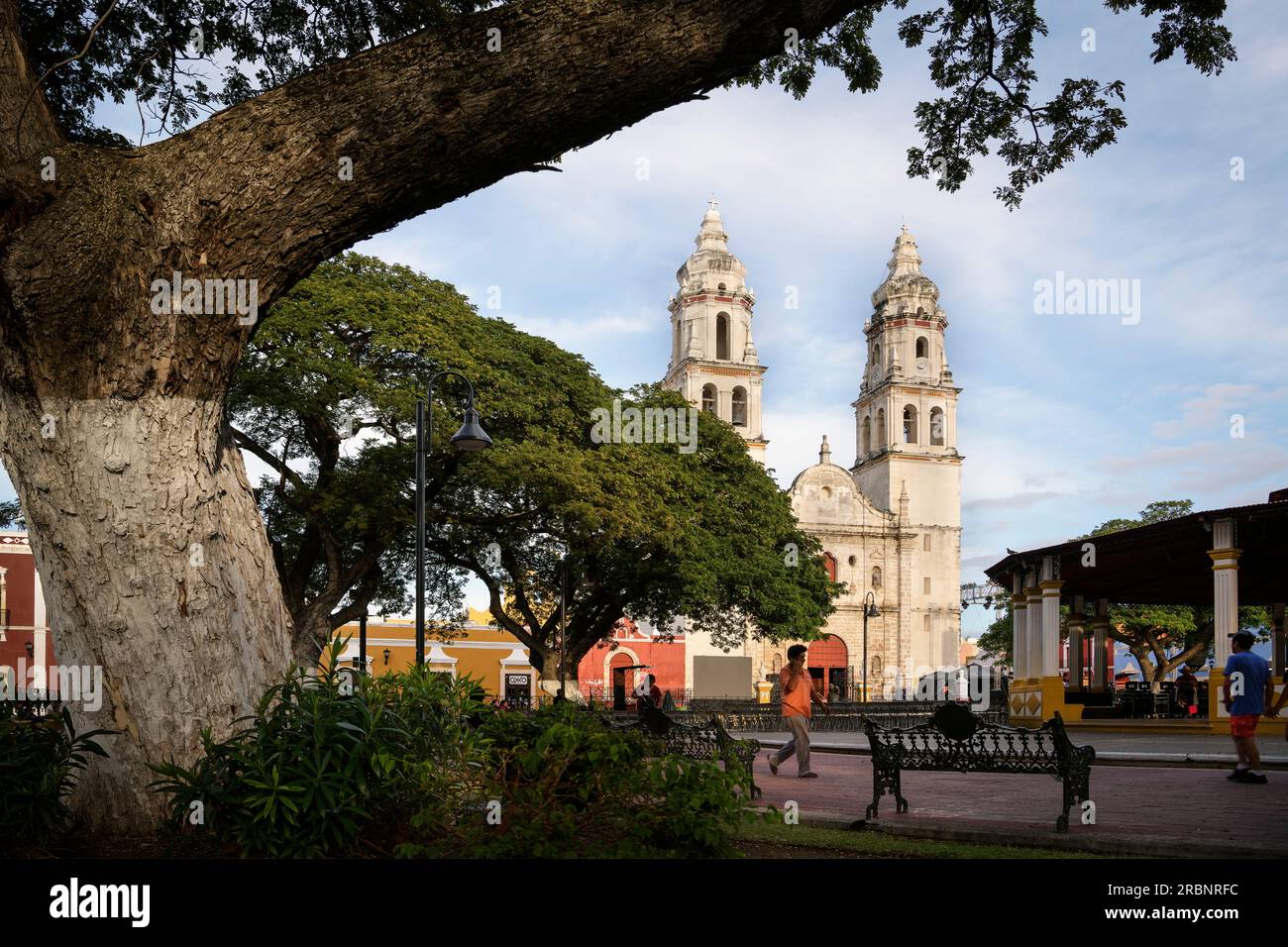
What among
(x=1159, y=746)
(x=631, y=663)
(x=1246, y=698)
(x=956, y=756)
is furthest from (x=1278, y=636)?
(x=631, y=663)

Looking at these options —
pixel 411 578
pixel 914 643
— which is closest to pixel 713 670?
pixel 914 643

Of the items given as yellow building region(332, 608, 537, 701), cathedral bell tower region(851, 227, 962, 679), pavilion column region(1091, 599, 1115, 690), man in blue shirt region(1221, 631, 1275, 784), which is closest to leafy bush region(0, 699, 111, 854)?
man in blue shirt region(1221, 631, 1275, 784)

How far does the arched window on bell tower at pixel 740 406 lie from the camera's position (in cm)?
5488

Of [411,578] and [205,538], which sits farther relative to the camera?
[411,578]

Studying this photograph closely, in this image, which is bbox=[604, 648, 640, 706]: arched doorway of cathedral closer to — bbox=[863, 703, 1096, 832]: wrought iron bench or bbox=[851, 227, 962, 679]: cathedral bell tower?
bbox=[851, 227, 962, 679]: cathedral bell tower

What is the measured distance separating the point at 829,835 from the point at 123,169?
17.4ft

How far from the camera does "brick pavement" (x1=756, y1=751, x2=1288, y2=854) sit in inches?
267

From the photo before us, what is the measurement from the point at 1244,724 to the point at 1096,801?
2372 mm

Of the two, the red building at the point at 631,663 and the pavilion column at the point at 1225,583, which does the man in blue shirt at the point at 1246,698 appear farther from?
the red building at the point at 631,663

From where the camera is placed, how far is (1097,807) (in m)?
8.34

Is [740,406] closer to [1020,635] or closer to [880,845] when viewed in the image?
[1020,635]

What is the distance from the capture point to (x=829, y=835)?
684cm

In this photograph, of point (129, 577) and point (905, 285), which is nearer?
point (129, 577)
